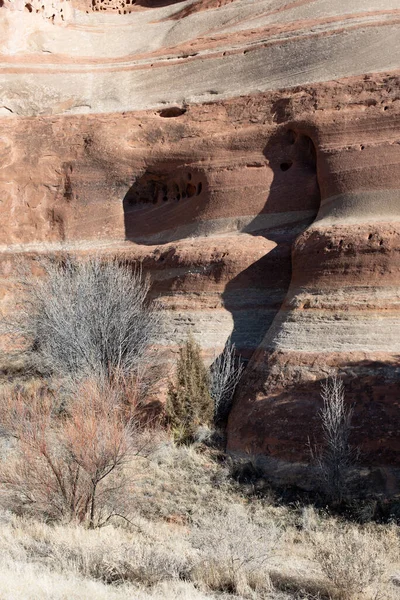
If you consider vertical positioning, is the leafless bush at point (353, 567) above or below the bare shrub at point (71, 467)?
below

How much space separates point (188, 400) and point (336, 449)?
4079 mm

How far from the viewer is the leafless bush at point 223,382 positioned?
16734 mm

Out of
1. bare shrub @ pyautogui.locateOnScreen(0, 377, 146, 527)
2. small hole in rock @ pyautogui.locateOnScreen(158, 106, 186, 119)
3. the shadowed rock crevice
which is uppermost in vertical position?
small hole in rock @ pyautogui.locateOnScreen(158, 106, 186, 119)

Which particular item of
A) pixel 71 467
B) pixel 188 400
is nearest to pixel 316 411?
pixel 188 400

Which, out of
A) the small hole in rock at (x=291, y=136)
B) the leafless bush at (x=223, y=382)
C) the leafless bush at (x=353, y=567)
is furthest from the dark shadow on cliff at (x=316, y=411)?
the small hole in rock at (x=291, y=136)

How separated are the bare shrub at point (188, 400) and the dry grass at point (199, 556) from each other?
2876mm

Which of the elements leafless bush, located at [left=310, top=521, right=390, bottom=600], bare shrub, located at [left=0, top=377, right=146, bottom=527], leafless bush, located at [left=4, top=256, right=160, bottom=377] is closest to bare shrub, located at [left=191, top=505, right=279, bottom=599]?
leafless bush, located at [left=310, top=521, right=390, bottom=600]

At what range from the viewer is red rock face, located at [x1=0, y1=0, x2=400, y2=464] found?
50.2 feet

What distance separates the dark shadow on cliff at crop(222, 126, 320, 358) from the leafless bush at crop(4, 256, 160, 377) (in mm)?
2455

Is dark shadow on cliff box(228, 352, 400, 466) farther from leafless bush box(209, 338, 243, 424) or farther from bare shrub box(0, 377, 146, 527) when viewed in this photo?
bare shrub box(0, 377, 146, 527)

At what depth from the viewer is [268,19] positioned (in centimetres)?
2728

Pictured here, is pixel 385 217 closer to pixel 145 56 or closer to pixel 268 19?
pixel 268 19

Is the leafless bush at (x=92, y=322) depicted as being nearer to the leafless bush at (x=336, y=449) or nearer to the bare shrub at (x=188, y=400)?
the bare shrub at (x=188, y=400)

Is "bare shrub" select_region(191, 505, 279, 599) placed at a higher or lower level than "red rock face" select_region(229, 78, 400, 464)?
lower
